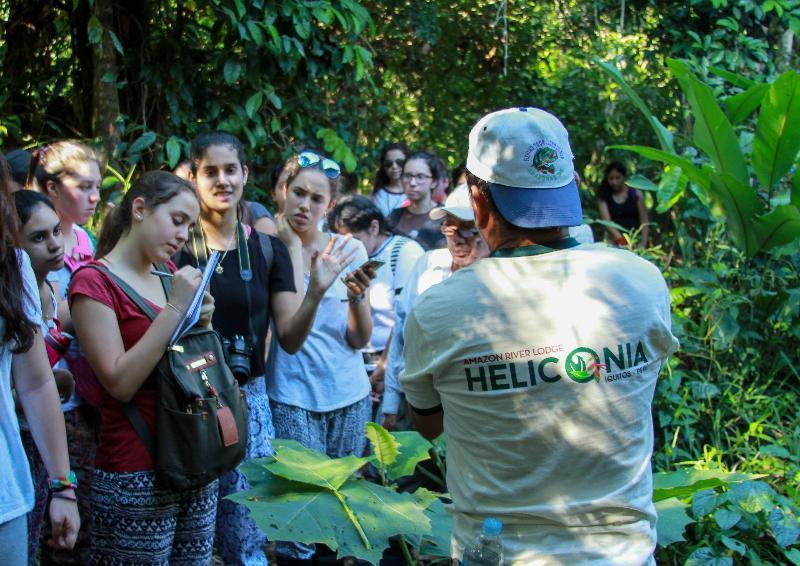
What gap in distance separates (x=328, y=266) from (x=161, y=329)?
1.06m

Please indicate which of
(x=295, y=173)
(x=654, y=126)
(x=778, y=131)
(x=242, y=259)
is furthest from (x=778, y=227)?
(x=242, y=259)

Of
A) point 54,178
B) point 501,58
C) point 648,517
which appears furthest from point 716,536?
point 501,58

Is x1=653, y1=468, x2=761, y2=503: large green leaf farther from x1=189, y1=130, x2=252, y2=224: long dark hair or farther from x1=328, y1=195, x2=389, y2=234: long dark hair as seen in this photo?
x1=328, y1=195, x2=389, y2=234: long dark hair

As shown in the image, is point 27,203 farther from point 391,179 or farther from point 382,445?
point 391,179

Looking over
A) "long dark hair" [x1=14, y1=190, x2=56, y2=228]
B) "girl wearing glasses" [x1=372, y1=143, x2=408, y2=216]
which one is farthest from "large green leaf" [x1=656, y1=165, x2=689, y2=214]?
"long dark hair" [x1=14, y1=190, x2=56, y2=228]

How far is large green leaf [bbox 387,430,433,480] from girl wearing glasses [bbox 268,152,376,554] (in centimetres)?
104

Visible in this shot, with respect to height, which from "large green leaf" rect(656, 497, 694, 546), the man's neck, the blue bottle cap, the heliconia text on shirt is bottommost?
"large green leaf" rect(656, 497, 694, 546)

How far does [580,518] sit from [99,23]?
5.39 m

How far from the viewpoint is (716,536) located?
4188 millimetres

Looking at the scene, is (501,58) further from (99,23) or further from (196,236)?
(196,236)

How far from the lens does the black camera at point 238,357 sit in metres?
3.62

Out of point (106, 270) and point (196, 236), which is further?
point (196, 236)

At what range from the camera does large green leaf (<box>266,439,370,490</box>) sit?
274 centimetres

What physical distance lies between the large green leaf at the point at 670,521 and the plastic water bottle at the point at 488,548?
4.03ft
